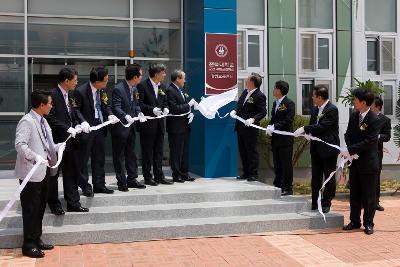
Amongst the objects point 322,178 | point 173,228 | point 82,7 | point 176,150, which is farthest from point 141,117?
point 82,7

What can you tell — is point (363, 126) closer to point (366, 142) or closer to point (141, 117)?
point (366, 142)

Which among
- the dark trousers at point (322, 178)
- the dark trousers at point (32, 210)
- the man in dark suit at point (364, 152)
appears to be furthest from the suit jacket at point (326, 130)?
the dark trousers at point (32, 210)

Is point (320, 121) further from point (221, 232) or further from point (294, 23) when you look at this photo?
point (294, 23)

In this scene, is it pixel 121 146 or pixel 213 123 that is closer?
pixel 121 146

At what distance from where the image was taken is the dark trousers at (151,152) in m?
8.04

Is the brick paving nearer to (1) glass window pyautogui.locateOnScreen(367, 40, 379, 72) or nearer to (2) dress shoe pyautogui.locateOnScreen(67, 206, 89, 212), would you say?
(2) dress shoe pyautogui.locateOnScreen(67, 206, 89, 212)

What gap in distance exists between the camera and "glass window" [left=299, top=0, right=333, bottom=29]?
454 inches

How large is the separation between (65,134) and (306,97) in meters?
6.47

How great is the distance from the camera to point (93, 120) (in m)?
7.12

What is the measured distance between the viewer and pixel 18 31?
9.80 metres

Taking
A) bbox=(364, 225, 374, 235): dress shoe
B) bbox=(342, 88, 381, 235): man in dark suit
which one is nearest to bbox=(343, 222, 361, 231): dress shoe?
bbox=(342, 88, 381, 235): man in dark suit

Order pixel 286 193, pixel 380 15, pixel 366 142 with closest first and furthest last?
pixel 366 142, pixel 286 193, pixel 380 15

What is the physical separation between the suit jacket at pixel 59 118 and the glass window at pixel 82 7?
12.9ft

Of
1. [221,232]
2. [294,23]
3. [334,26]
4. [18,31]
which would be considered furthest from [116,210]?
[334,26]
